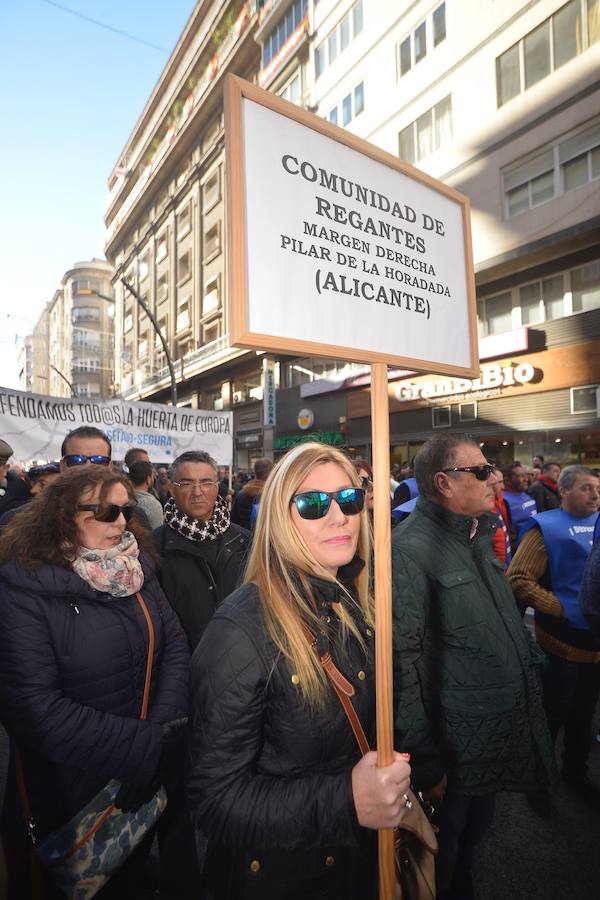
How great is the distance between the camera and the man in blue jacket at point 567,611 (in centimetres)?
302

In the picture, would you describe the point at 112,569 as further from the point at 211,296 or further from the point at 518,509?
the point at 211,296

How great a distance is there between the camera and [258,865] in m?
1.34

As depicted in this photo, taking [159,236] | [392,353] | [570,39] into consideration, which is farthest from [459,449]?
[159,236]

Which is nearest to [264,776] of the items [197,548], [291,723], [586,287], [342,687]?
[291,723]

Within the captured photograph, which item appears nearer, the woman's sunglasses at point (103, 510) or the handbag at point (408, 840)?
the handbag at point (408, 840)

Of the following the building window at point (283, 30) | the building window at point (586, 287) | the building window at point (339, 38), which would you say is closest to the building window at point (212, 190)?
the building window at point (283, 30)

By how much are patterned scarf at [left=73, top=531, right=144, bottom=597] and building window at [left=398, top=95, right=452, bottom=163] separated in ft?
59.5

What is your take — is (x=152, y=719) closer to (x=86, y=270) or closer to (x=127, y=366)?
(x=127, y=366)

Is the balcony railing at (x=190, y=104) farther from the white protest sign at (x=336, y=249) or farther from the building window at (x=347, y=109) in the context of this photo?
the white protest sign at (x=336, y=249)

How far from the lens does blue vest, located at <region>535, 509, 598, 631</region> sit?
122 inches

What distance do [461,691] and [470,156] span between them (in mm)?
17412

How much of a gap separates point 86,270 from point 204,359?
3931 centimetres

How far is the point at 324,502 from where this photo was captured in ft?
5.11

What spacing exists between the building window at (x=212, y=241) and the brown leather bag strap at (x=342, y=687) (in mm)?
29587
